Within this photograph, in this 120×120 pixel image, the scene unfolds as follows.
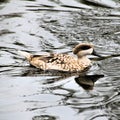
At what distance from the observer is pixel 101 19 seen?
1633cm

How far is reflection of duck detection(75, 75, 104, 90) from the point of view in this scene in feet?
39.3

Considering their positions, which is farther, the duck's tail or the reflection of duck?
the duck's tail

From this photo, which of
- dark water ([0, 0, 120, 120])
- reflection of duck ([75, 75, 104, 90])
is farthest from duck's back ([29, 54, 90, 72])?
reflection of duck ([75, 75, 104, 90])

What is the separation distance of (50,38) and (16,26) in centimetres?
123

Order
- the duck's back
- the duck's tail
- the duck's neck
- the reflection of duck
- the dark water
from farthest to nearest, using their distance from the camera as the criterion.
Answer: the duck's neck
the duck's tail
the duck's back
the reflection of duck
the dark water

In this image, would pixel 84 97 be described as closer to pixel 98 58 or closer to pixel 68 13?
pixel 98 58

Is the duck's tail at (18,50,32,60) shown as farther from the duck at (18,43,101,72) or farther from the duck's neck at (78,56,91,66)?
the duck's neck at (78,56,91,66)

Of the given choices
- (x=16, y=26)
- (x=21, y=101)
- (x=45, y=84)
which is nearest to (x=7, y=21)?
(x=16, y=26)

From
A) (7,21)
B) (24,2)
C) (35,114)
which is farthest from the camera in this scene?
(24,2)

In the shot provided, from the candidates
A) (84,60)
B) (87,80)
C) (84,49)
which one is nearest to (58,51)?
(84,60)

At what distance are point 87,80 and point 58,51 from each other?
1958 millimetres

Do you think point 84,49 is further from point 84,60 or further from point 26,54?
point 26,54

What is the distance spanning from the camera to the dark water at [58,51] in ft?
34.3

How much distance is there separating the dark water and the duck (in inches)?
7.7
